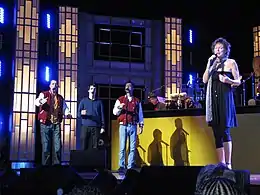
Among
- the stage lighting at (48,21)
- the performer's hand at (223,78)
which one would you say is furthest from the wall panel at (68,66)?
the performer's hand at (223,78)

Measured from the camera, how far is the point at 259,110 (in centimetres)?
641

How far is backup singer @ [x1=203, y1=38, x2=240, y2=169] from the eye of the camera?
163 inches

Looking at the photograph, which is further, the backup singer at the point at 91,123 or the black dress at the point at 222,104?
the backup singer at the point at 91,123

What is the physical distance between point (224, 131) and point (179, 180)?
4.17 feet

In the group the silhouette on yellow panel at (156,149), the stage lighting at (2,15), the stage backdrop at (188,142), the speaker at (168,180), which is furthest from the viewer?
the stage lighting at (2,15)

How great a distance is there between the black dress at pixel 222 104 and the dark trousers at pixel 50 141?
3298mm

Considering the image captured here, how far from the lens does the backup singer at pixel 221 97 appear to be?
13.6 ft

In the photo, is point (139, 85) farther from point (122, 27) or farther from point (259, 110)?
point (259, 110)

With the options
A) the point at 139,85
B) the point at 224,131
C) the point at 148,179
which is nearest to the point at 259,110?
the point at 224,131

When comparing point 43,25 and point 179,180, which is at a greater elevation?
point 43,25

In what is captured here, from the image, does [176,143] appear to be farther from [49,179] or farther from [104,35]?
[104,35]

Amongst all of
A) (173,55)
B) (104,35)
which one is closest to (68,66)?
(104,35)

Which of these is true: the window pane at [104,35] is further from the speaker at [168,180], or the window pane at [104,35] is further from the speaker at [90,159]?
the speaker at [168,180]

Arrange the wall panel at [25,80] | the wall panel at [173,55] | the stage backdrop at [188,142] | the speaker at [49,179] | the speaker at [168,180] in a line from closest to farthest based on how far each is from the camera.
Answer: the speaker at [168,180] → the speaker at [49,179] → the stage backdrop at [188,142] → the wall panel at [25,80] → the wall panel at [173,55]
